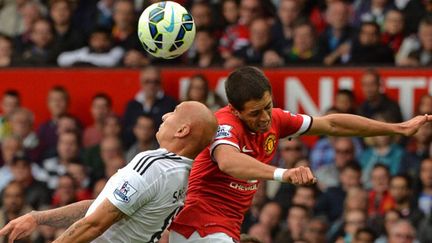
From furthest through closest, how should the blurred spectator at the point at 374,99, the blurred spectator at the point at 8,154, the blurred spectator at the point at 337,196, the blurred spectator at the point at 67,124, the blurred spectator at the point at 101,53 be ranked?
the blurred spectator at the point at 101,53 < the blurred spectator at the point at 67,124 < the blurred spectator at the point at 8,154 < the blurred spectator at the point at 374,99 < the blurred spectator at the point at 337,196

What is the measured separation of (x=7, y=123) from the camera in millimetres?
17250

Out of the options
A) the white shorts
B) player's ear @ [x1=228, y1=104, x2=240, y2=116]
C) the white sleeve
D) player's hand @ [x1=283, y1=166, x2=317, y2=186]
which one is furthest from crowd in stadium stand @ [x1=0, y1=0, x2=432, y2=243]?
player's hand @ [x1=283, y1=166, x2=317, y2=186]

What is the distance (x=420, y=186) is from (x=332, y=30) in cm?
285

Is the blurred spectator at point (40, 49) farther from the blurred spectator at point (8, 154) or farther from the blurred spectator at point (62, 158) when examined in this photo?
the blurred spectator at point (62, 158)

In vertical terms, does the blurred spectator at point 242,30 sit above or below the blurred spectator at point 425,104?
above

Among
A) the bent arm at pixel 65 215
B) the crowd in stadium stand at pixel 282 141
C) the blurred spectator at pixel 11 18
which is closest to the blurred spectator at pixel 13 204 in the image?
the crowd in stadium stand at pixel 282 141

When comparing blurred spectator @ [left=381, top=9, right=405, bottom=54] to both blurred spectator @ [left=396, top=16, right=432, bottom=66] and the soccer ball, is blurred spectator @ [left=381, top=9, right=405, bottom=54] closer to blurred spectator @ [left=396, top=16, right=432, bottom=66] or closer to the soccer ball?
blurred spectator @ [left=396, top=16, right=432, bottom=66]

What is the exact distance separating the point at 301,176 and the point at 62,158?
9.01 metres

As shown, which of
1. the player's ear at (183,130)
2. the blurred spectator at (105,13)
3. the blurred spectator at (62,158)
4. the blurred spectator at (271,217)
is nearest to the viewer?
the player's ear at (183,130)

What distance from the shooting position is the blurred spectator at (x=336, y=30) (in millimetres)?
16141

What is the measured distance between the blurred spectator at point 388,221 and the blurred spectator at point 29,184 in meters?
4.34

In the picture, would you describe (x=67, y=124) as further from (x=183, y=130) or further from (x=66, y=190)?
(x=183, y=130)

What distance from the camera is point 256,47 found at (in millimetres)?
16484

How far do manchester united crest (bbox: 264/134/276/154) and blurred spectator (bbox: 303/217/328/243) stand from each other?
14.9 ft
